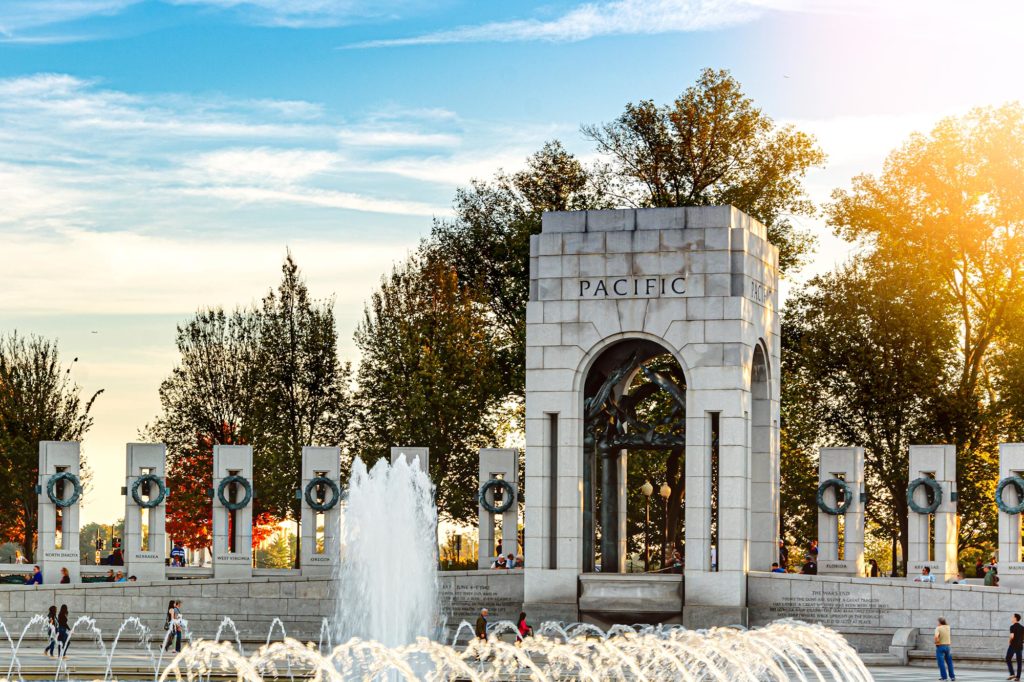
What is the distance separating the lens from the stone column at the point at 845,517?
150ft

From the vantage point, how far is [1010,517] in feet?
143

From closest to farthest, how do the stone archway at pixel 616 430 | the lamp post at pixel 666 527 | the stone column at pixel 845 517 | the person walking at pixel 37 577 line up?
the stone archway at pixel 616 430 → the stone column at pixel 845 517 → the person walking at pixel 37 577 → the lamp post at pixel 666 527

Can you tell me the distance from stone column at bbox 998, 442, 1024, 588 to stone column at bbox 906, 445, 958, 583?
1.60 m

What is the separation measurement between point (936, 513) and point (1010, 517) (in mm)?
2339

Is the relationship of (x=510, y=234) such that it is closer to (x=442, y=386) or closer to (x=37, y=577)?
(x=442, y=386)

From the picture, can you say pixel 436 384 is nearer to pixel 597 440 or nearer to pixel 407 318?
pixel 407 318

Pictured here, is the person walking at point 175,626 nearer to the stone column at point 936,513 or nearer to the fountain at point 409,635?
the fountain at point 409,635

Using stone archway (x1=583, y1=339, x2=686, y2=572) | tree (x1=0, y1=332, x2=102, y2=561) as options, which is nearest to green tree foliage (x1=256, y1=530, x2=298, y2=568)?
tree (x1=0, y1=332, x2=102, y2=561)

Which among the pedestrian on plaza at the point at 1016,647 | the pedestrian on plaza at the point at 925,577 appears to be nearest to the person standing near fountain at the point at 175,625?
the pedestrian on plaza at the point at 925,577

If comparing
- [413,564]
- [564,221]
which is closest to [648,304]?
[564,221]

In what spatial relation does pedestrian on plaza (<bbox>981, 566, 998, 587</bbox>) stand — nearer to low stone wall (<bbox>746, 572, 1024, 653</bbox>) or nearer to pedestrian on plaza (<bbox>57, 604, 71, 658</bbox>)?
low stone wall (<bbox>746, 572, 1024, 653</bbox>)

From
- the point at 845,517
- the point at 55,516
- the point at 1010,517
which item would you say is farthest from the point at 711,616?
the point at 55,516

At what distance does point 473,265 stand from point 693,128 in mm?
9780

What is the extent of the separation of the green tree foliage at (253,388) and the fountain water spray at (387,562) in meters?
25.5
